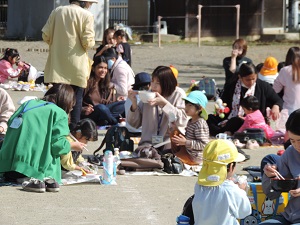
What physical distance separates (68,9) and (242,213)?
573cm

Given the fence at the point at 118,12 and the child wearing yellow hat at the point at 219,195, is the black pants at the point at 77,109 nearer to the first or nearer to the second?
the child wearing yellow hat at the point at 219,195

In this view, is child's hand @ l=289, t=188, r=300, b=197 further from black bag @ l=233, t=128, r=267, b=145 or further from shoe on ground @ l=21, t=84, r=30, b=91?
shoe on ground @ l=21, t=84, r=30, b=91

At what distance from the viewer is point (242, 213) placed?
591 cm

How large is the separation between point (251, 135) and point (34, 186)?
3.87m

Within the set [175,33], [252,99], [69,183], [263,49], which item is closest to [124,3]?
[175,33]

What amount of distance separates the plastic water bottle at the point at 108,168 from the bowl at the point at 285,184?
114 inches

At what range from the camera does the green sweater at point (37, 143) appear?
833 centimetres

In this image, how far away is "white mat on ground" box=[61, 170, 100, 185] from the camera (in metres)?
8.71

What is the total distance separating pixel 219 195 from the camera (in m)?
5.88

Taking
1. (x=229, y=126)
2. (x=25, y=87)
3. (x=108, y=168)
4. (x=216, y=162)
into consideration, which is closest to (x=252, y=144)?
(x=229, y=126)

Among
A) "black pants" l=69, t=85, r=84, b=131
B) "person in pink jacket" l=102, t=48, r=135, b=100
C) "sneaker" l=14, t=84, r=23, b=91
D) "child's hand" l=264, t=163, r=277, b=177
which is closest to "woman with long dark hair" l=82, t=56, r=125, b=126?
"person in pink jacket" l=102, t=48, r=135, b=100

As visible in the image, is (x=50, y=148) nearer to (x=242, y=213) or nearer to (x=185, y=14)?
(x=242, y=213)

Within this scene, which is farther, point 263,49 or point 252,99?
point 263,49

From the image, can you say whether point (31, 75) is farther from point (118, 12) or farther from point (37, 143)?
point (118, 12)
